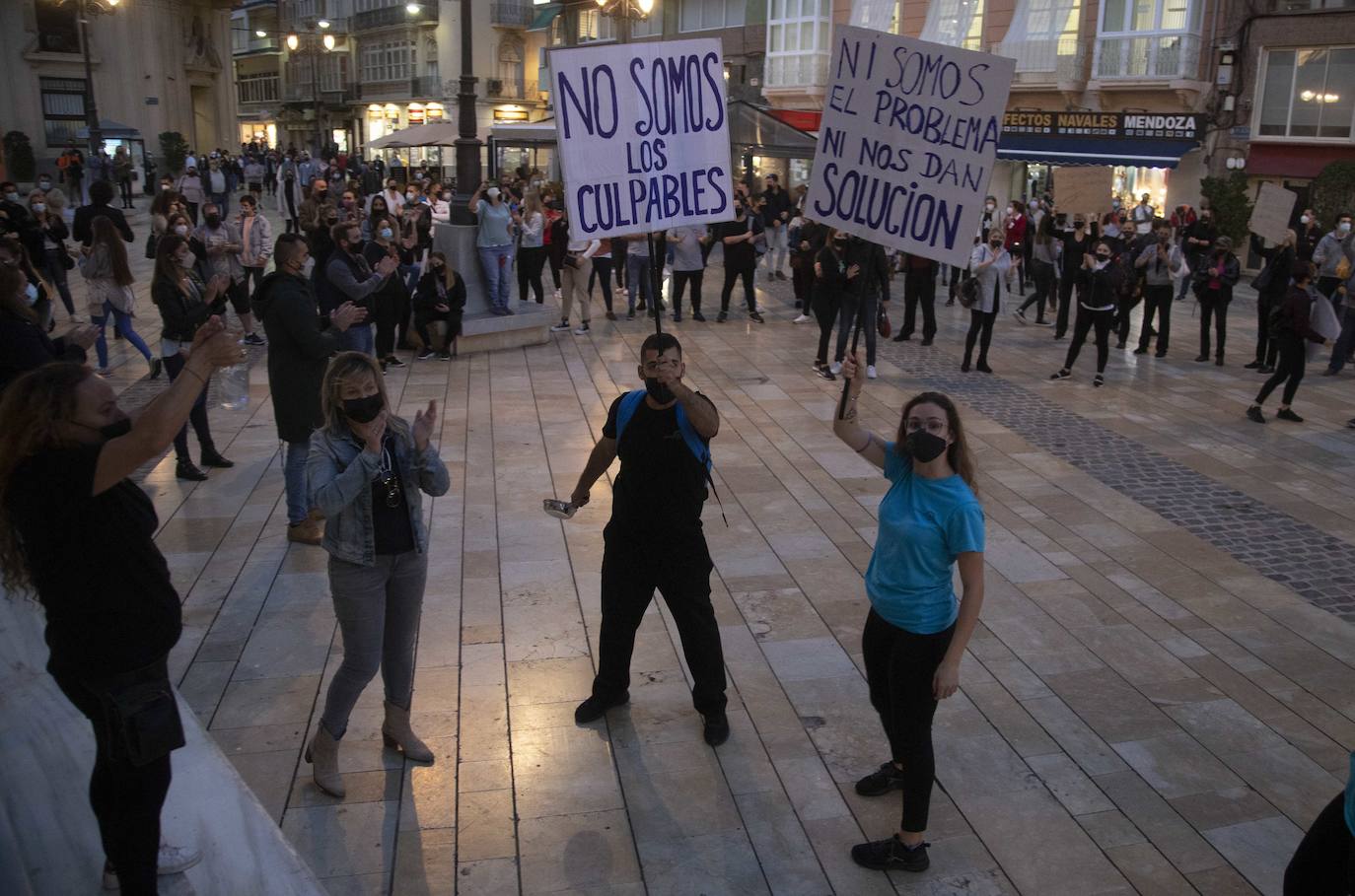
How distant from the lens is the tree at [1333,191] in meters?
22.9

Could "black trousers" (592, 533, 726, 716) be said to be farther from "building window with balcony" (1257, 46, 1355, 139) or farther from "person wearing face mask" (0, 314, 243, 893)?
"building window with balcony" (1257, 46, 1355, 139)

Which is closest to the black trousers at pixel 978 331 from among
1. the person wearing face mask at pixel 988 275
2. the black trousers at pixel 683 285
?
the person wearing face mask at pixel 988 275

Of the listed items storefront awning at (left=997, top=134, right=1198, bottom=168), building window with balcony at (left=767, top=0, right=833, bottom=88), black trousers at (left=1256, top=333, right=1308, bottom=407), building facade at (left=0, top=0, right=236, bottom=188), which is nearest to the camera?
black trousers at (left=1256, top=333, right=1308, bottom=407)

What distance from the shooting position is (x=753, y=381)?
40.9 feet

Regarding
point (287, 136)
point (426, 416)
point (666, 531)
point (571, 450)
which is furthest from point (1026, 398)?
point (287, 136)

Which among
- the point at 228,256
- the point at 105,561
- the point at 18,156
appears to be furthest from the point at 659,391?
the point at 18,156

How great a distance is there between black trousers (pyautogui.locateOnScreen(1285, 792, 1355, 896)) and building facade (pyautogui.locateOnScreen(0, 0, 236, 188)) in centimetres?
4229

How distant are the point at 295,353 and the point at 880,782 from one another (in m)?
4.50

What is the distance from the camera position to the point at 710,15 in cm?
4262

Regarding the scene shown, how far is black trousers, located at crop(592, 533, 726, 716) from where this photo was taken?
191 inches

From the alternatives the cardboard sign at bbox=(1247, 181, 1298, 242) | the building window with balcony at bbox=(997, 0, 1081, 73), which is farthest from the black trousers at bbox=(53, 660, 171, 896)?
the building window with balcony at bbox=(997, 0, 1081, 73)

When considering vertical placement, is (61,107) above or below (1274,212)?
above

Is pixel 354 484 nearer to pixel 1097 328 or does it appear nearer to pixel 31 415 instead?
pixel 31 415

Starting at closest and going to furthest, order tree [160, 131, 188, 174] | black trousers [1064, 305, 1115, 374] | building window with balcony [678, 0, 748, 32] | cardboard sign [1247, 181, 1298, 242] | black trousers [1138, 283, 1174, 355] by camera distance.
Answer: black trousers [1064, 305, 1115, 374] → cardboard sign [1247, 181, 1298, 242] → black trousers [1138, 283, 1174, 355] → tree [160, 131, 188, 174] → building window with balcony [678, 0, 748, 32]
